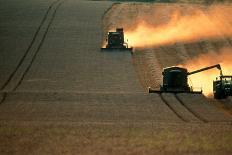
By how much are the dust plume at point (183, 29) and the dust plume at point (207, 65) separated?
6.35m

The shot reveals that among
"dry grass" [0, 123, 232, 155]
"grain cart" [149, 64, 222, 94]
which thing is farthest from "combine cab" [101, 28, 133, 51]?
"dry grass" [0, 123, 232, 155]

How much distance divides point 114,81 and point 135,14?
33.5m

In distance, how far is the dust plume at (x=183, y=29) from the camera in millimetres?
68625

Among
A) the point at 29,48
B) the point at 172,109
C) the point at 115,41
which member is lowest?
the point at 172,109

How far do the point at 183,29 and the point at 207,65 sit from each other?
15.5 metres

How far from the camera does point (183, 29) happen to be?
73.1m

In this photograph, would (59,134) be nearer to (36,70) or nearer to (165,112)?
(165,112)

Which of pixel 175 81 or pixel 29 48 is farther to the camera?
pixel 29 48

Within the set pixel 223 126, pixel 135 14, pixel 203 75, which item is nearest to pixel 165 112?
pixel 223 126

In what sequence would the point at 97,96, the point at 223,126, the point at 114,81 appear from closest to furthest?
the point at 223,126
the point at 97,96
the point at 114,81

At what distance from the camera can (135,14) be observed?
266ft

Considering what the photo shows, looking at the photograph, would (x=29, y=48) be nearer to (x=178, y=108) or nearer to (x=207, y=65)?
(x=207, y=65)

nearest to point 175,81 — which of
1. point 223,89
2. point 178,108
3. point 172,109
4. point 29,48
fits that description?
point 223,89

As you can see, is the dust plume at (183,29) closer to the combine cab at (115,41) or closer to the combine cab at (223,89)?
the combine cab at (115,41)
